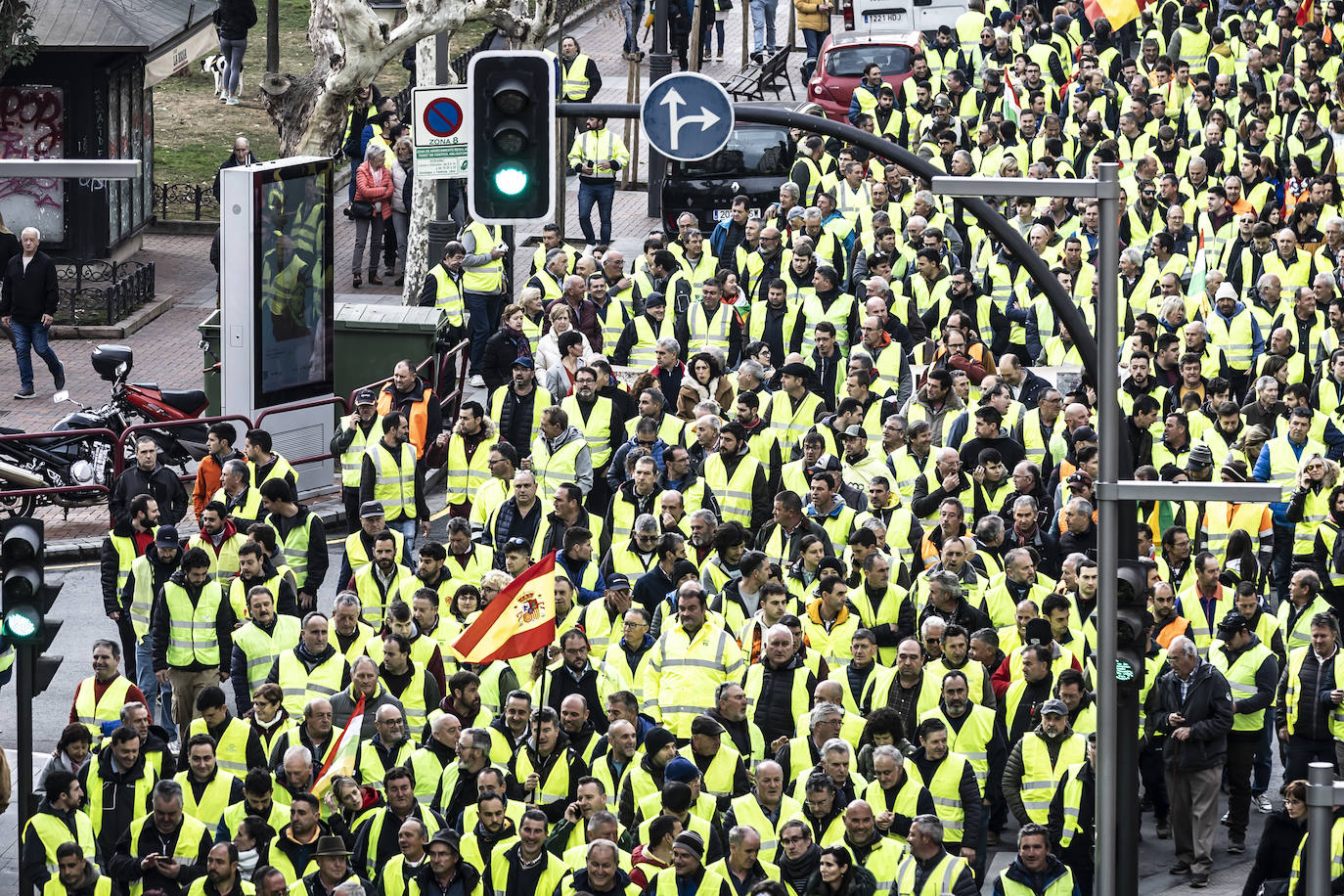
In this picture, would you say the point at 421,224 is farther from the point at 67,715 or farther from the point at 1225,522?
the point at 1225,522

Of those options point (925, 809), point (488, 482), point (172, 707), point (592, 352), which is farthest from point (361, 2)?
point (925, 809)

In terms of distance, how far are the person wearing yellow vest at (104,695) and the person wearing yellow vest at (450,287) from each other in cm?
825

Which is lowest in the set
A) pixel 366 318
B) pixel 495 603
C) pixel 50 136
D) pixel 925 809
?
pixel 925 809

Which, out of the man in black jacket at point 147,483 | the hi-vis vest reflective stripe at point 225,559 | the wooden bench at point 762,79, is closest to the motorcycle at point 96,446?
the man in black jacket at point 147,483

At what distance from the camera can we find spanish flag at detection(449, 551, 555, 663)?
14609 millimetres

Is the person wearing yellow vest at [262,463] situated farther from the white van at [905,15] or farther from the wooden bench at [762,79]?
the white van at [905,15]

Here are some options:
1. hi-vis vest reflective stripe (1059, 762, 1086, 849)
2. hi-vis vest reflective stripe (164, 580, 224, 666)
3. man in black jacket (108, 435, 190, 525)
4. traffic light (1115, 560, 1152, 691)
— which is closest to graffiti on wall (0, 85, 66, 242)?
man in black jacket (108, 435, 190, 525)

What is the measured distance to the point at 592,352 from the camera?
22.5 meters

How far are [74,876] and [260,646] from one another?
276 centimetres

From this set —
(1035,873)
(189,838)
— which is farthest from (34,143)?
(1035,873)

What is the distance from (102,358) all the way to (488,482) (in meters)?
5.15

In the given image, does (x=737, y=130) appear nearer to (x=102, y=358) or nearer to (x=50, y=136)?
(x=50, y=136)

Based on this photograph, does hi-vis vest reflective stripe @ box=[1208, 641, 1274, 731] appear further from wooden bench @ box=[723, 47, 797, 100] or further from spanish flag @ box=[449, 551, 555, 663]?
wooden bench @ box=[723, 47, 797, 100]

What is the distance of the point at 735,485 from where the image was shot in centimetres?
1859
